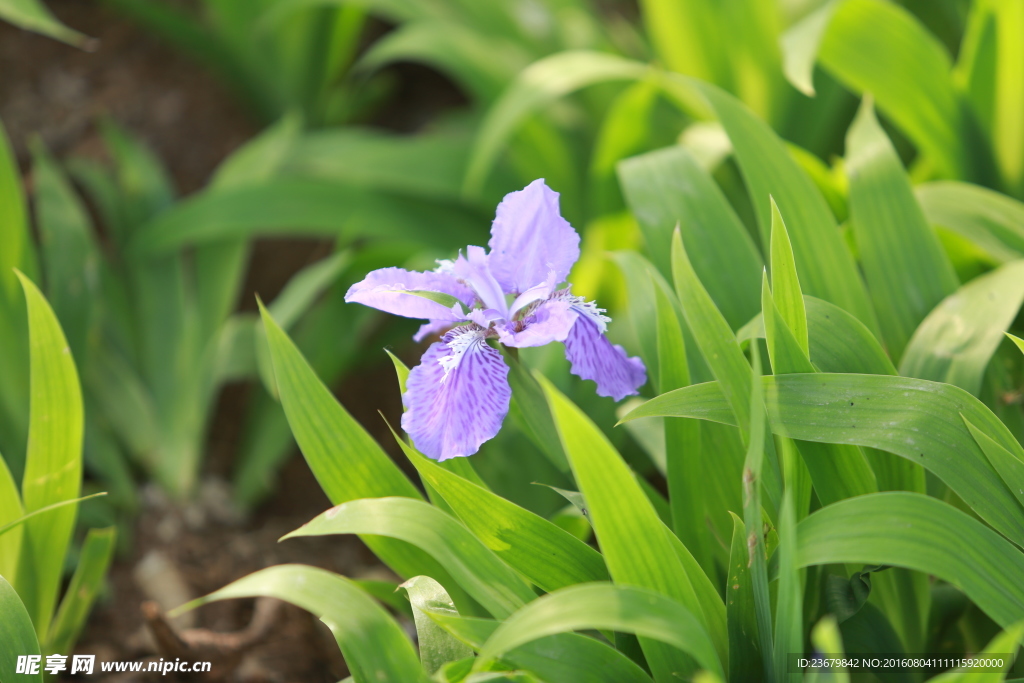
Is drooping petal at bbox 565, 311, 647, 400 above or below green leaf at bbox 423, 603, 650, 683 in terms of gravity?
above

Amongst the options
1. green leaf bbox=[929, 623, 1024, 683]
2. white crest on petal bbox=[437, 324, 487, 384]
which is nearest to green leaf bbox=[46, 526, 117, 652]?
white crest on petal bbox=[437, 324, 487, 384]

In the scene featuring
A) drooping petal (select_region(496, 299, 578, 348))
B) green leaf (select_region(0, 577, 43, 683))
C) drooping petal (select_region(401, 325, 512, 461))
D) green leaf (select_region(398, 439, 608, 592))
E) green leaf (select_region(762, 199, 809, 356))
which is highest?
green leaf (select_region(762, 199, 809, 356))

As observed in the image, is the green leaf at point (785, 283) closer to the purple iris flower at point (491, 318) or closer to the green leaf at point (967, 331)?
the purple iris flower at point (491, 318)

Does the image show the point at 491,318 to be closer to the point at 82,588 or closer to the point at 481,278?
the point at 481,278

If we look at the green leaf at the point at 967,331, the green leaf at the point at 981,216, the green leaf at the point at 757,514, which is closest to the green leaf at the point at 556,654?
the green leaf at the point at 757,514

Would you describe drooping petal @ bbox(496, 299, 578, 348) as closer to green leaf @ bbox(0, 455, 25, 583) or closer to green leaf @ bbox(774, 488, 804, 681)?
green leaf @ bbox(774, 488, 804, 681)

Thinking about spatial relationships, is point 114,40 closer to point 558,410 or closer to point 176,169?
point 176,169

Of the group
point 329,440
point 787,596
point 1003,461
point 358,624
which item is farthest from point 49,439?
point 1003,461
